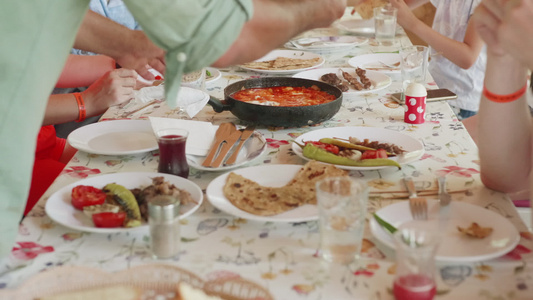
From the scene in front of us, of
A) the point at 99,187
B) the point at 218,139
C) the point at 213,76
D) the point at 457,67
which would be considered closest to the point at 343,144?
the point at 218,139

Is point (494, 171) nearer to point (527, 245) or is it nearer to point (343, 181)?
point (527, 245)

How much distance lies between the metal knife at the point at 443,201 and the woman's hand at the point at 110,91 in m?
1.32

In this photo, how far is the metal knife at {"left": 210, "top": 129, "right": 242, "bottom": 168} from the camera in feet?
5.63

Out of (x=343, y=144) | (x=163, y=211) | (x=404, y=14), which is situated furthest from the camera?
(x=404, y=14)

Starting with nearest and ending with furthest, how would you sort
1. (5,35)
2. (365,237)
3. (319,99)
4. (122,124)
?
(5,35) < (365,237) < (122,124) < (319,99)

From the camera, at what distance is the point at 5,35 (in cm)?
119

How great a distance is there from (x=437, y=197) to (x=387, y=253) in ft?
1.08

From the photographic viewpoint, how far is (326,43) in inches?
130

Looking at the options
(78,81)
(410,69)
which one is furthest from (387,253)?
(78,81)

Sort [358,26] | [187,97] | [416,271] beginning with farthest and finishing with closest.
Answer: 1. [358,26]
2. [187,97]
3. [416,271]

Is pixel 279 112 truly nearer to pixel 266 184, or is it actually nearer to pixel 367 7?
pixel 266 184

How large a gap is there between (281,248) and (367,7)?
9.29 ft

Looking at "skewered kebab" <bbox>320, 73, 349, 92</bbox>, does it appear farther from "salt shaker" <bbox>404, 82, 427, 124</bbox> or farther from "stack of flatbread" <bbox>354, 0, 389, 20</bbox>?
"stack of flatbread" <bbox>354, 0, 389, 20</bbox>

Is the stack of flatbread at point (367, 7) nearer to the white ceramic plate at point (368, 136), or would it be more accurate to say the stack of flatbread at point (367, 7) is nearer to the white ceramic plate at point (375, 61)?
the white ceramic plate at point (375, 61)
